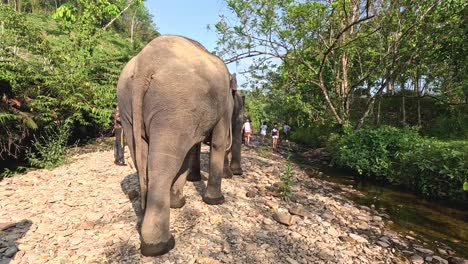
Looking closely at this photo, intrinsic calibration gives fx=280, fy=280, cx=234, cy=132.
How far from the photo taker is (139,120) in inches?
126

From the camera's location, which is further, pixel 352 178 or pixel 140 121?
pixel 352 178

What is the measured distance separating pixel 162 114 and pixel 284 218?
288 cm

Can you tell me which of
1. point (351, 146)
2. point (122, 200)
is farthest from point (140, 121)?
point (351, 146)

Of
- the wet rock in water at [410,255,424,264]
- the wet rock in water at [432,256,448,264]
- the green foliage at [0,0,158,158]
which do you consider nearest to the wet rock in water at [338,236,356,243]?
the wet rock in water at [410,255,424,264]

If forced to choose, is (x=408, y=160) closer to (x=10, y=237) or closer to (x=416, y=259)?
(x=416, y=259)

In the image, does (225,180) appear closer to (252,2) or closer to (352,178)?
(352,178)

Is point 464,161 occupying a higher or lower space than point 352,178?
higher

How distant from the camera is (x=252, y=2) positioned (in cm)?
1039

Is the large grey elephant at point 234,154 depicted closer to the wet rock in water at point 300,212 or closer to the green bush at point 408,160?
the wet rock in water at point 300,212

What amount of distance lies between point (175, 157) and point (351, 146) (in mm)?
9131

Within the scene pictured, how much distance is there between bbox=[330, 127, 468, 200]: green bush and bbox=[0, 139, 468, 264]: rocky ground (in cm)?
257

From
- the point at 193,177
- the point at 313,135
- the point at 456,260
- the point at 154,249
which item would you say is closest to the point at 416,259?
the point at 456,260

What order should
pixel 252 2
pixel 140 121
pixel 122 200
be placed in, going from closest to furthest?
pixel 140 121, pixel 122 200, pixel 252 2

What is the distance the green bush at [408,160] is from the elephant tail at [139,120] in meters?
7.63
